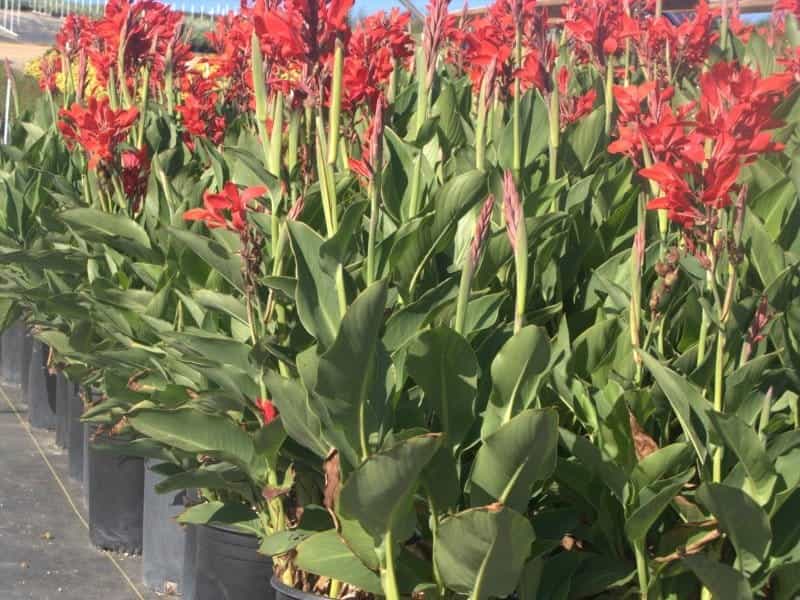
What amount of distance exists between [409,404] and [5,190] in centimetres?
351

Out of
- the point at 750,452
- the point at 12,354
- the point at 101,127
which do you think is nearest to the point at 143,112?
the point at 101,127

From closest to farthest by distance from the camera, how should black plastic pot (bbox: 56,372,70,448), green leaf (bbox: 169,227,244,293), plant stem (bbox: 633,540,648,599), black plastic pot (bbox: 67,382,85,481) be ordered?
plant stem (bbox: 633,540,648,599)
green leaf (bbox: 169,227,244,293)
black plastic pot (bbox: 67,382,85,481)
black plastic pot (bbox: 56,372,70,448)

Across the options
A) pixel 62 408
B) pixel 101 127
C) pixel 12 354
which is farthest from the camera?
pixel 12 354

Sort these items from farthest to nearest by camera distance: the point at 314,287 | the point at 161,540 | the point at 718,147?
the point at 161,540
the point at 314,287
the point at 718,147

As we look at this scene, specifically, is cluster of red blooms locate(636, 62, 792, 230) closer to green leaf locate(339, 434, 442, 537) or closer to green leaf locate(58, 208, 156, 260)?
green leaf locate(339, 434, 442, 537)

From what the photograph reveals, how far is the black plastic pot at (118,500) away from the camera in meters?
4.47

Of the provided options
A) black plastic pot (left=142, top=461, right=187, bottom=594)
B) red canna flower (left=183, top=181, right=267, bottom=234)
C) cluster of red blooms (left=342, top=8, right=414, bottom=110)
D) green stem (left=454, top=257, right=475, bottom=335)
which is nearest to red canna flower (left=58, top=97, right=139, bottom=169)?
cluster of red blooms (left=342, top=8, right=414, bottom=110)

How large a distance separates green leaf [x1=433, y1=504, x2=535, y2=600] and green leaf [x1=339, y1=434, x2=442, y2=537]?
0.29 feet

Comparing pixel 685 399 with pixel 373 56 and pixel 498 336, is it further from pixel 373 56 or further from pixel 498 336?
pixel 373 56

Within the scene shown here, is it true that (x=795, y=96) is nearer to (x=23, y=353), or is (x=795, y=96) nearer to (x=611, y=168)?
(x=611, y=168)

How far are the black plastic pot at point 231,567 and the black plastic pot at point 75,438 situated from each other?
6.76 feet

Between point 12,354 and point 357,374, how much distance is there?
18.3ft

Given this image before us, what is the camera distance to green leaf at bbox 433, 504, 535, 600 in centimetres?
212

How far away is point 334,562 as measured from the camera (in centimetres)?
254
